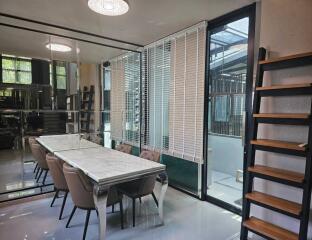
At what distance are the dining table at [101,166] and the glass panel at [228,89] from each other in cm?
120

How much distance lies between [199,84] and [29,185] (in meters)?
3.33

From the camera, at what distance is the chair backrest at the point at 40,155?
3372 millimetres

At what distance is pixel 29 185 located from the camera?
3596 mm

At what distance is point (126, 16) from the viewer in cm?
286

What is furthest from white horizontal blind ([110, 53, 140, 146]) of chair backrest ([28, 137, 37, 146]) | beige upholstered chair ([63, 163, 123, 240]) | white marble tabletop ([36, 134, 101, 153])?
beige upholstered chair ([63, 163, 123, 240])

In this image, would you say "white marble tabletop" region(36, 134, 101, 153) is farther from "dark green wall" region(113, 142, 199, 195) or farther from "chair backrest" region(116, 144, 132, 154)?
"dark green wall" region(113, 142, 199, 195)

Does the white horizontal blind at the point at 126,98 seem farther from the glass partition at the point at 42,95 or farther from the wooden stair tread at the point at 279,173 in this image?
the wooden stair tread at the point at 279,173

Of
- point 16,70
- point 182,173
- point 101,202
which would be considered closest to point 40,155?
point 16,70

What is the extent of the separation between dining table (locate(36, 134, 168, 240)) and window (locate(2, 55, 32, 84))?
1.07m

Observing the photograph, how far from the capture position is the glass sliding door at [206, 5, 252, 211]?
2.80 metres

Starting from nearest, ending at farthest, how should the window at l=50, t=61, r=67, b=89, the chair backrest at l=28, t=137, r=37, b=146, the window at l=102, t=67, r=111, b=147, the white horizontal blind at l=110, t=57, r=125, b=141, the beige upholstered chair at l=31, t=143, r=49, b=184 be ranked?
the beige upholstered chair at l=31, t=143, r=49, b=184
the chair backrest at l=28, t=137, r=37, b=146
the window at l=50, t=61, r=67, b=89
the window at l=102, t=67, r=111, b=147
the white horizontal blind at l=110, t=57, r=125, b=141

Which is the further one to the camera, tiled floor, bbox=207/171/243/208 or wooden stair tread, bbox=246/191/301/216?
tiled floor, bbox=207/171/243/208

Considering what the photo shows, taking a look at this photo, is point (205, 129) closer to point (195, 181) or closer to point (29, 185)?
point (195, 181)

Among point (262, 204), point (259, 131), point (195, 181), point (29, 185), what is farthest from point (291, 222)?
point (29, 185)
